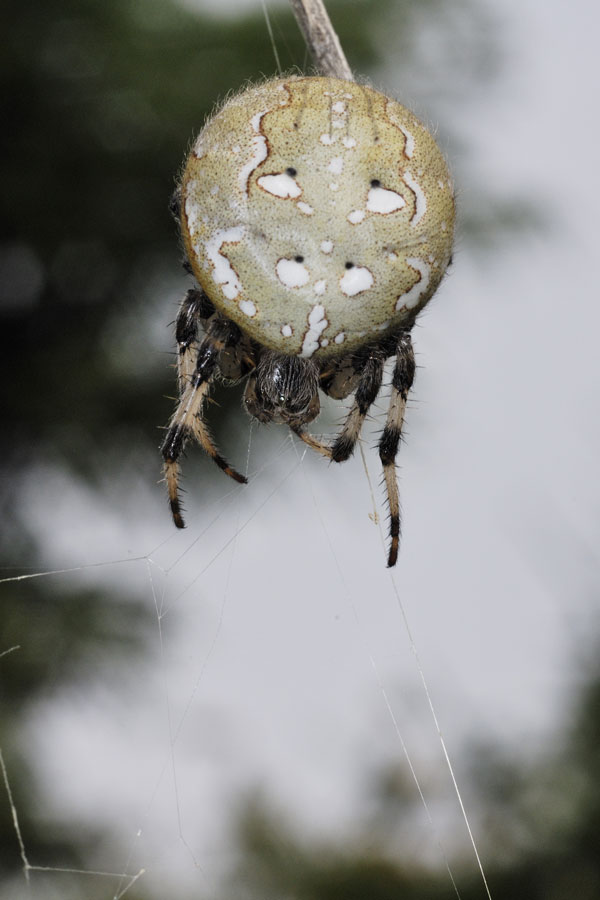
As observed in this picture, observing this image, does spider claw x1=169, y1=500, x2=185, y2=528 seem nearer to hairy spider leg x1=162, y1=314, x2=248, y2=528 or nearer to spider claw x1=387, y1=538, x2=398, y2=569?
hairy spider leg x1=162, y1=314, x2=248, y2=528

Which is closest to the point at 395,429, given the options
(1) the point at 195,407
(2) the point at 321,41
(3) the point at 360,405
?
(3) the point at 360,405

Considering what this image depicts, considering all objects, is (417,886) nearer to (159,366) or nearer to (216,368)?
(159,366)

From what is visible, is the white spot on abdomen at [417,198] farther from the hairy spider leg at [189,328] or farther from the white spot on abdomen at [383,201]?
the hairy spider leg at [189,328]

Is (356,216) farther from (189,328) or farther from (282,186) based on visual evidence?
(189,328)

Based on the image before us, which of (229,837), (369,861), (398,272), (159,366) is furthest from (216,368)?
(369,861)

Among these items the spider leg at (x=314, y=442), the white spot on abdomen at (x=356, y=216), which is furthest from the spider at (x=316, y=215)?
the spider leg at (x=314, y=442)

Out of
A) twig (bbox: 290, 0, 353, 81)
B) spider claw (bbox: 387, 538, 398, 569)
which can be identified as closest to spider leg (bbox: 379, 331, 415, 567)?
spider claw (bbox: 387, 538, 398, 569)
